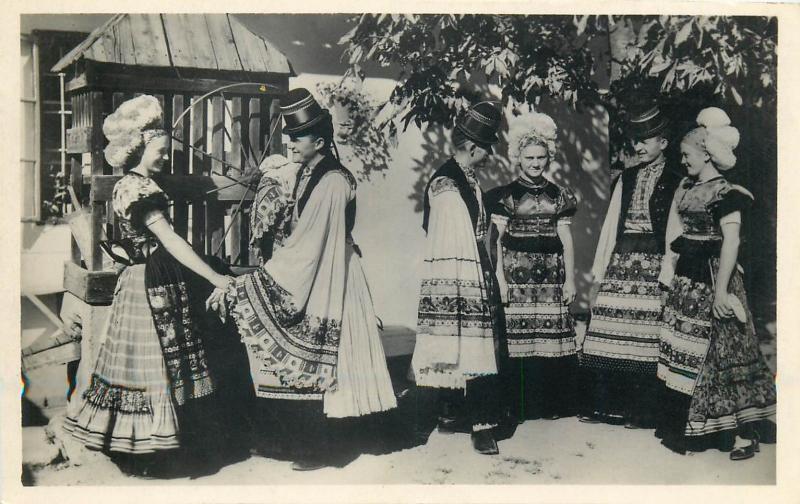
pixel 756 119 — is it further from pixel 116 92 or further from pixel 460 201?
pixel 116 92

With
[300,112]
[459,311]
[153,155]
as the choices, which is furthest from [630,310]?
[153,155]

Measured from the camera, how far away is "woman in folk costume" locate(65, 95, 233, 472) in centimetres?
395

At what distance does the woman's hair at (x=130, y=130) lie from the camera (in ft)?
13.1

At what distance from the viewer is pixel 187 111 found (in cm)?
416

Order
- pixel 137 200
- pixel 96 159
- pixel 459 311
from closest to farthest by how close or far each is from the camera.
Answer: pixel 137 200, pixel 96 159, pixel 459 311

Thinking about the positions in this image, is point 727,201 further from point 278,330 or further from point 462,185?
point 278,330

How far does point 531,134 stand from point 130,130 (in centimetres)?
227

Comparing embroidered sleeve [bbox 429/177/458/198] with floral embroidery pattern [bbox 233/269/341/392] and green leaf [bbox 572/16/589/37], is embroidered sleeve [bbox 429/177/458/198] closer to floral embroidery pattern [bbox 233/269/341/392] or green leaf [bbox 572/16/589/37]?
floral embroidery pattern [bbox 233/269/341/392]

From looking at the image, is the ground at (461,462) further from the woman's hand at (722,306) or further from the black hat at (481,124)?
the black hat at (481,124)

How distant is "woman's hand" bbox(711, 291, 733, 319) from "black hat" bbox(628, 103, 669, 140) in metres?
1.02

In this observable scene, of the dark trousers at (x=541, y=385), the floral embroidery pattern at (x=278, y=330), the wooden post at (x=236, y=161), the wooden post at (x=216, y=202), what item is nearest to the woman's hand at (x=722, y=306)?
the dark trousers at (x=541, y=385)

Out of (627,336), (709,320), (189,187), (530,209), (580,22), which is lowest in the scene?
(627,336)

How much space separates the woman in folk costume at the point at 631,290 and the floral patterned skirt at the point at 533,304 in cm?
27
